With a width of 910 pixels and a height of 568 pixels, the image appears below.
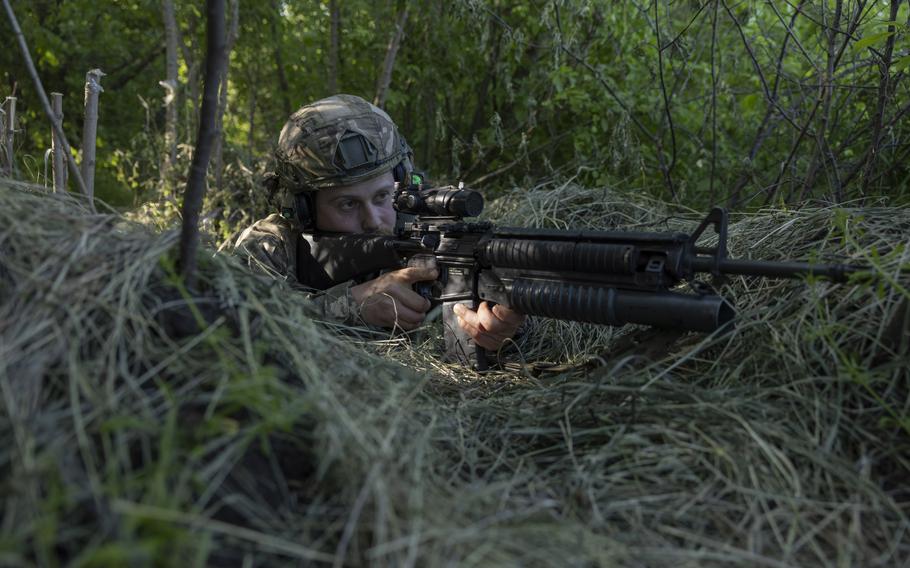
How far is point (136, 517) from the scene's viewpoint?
1.18 metres

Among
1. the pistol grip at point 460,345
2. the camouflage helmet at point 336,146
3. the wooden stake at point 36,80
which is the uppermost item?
the wooden stake at point 36,80

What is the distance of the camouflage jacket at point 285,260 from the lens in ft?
11.7

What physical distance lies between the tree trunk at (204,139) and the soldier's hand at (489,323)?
1465 millimetres

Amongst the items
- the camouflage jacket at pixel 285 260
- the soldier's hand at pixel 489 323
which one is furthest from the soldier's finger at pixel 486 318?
the camouflage jacket at pixel 285 260

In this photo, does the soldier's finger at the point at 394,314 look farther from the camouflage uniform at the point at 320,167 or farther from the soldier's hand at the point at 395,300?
A: the camouflage uniform at the point at 320,167

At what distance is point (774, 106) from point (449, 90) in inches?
136

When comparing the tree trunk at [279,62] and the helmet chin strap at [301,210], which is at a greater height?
the tree trunk at [279,62]

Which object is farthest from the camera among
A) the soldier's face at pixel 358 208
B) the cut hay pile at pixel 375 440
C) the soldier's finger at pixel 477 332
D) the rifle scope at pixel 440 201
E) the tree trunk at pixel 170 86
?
the tree trunk at pixel 170 86

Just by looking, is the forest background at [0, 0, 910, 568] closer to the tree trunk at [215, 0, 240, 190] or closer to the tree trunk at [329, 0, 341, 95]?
the tree trunk at [215, 0, 240, 190]

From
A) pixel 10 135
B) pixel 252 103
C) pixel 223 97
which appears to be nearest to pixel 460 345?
pixel 10 135

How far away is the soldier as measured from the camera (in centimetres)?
357

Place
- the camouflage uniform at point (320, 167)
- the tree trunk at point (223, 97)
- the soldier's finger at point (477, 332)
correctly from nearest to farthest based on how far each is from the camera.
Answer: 1. the soldier's finger at point (477, 332)
2. the camouflage uniform at point (320, 167)
3. the tree trunk at point (223, 97)

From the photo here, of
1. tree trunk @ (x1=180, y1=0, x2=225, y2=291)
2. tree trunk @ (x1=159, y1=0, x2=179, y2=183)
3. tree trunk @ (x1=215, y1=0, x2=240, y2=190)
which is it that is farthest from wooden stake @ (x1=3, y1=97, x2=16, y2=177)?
tree trunk @ (x1=159, y1=0, x2=179, y2=183)

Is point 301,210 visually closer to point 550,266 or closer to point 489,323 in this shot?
point 489,323
